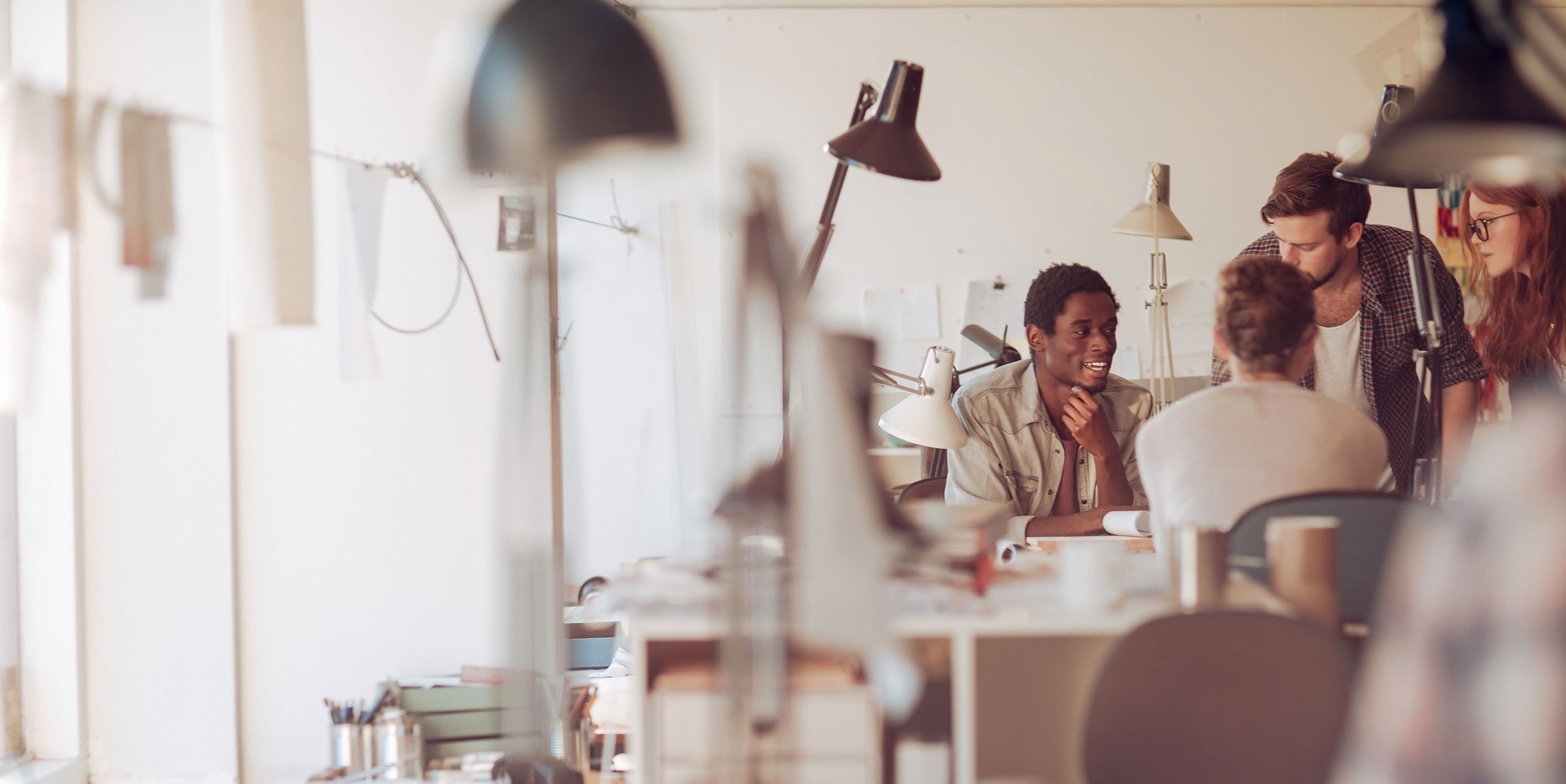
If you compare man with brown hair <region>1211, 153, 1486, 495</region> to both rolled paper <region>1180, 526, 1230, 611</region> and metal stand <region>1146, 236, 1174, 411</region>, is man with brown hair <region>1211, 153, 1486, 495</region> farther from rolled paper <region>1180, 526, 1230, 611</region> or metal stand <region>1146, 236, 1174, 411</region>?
rolled paper <region>1180, 526, 1230, 611</region>

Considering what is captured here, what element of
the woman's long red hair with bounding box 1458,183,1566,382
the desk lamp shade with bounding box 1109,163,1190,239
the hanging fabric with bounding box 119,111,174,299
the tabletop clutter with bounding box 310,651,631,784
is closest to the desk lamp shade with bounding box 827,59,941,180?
the hanging fabric with bounding box 119,111,174,299

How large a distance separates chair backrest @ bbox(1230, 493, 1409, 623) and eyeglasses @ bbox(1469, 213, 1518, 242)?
170 centimetres

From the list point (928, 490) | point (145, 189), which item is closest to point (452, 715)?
point (928, 490)

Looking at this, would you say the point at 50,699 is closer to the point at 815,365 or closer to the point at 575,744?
the point at 575,744

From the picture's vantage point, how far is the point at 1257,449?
5.13 ft

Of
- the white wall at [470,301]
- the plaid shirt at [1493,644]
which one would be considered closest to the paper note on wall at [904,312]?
the white wall at [470,301]

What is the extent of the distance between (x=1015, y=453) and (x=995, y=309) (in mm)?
1232

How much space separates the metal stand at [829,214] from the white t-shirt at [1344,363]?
4.82ft

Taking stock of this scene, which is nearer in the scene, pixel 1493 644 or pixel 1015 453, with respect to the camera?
pixel 1493 644

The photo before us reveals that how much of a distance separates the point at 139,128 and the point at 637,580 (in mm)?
943

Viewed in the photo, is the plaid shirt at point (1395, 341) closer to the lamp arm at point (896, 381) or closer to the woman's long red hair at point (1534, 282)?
the woman's long red hair at point (1534, 282)

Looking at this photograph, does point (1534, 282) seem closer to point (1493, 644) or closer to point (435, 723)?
point (1493, 644)

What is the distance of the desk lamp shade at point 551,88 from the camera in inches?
39.7

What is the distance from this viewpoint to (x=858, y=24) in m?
3.71
